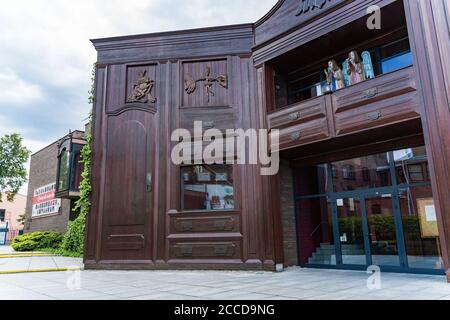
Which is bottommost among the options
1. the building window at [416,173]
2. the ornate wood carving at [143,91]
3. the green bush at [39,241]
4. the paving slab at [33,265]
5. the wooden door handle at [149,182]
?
the paving slab at [33,265]

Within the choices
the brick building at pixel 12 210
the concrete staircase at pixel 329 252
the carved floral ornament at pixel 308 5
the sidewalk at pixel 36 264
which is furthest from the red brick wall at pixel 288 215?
the brick building at pixel 12 210

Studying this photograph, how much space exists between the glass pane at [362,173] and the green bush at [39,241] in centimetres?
1291

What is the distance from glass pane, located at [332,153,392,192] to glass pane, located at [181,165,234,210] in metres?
2.66

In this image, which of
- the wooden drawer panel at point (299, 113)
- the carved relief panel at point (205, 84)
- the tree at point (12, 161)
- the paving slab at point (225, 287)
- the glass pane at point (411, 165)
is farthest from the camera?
the tree at point (12, 161)

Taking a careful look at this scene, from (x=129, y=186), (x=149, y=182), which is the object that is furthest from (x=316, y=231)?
(x=129, y=186)

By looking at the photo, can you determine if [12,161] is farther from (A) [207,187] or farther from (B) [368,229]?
(B) [368,229]

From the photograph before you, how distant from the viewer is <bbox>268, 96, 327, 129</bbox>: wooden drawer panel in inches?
304

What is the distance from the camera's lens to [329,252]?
868 centimetres

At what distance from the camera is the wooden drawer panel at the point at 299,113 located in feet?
25.3

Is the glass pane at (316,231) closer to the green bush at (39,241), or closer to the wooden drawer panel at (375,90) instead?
the wooden drawer panel at (375,90)

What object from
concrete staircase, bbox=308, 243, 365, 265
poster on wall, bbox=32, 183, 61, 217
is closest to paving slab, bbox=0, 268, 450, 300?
concrete staircase, bbox=308, 243, 365, 265

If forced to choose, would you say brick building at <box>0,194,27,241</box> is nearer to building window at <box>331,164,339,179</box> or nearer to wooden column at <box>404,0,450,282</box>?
building window at <box>331,164,339,179</box>

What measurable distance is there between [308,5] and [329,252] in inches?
234
